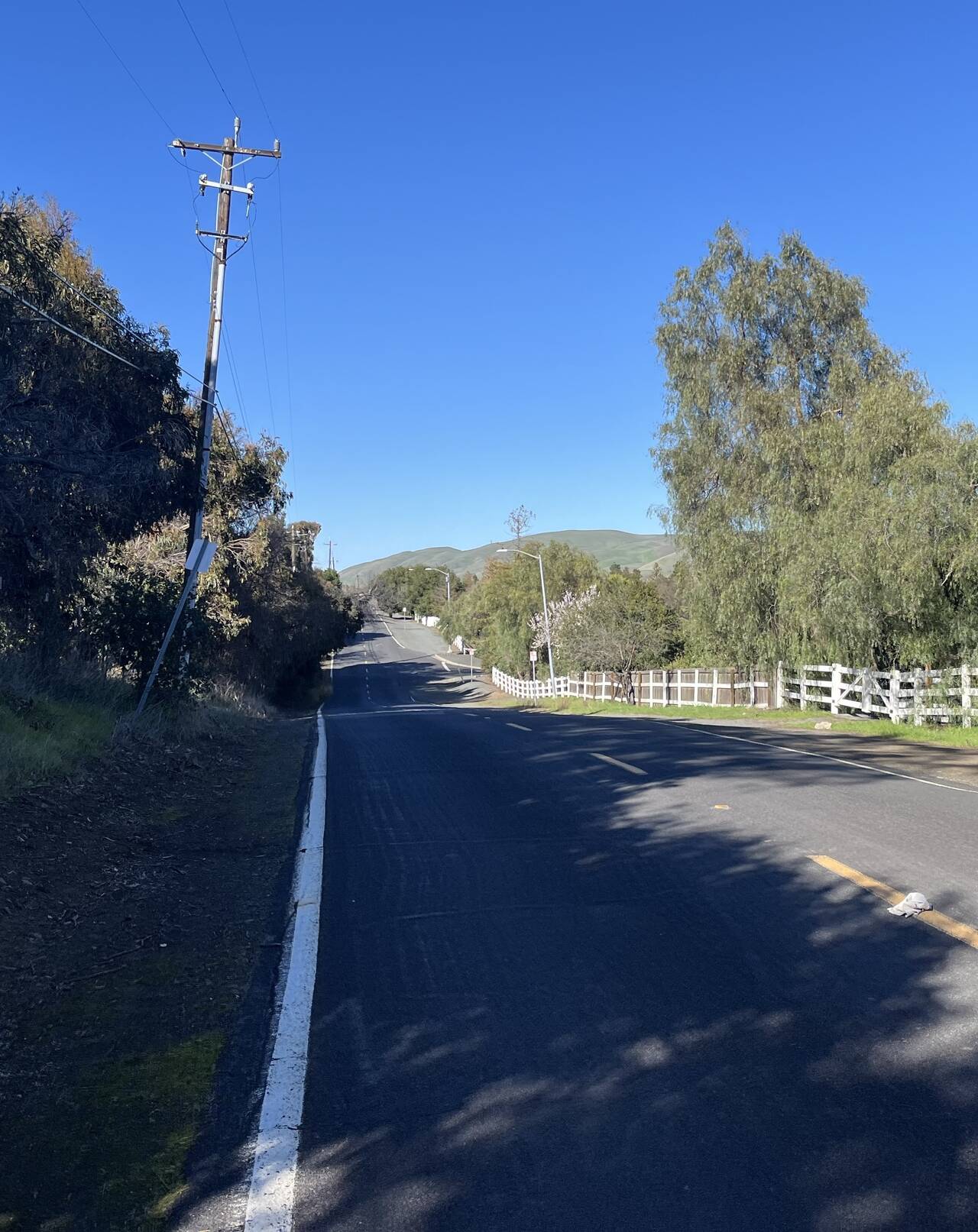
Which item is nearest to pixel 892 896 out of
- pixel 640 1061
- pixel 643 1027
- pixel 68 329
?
pixel 643 1027

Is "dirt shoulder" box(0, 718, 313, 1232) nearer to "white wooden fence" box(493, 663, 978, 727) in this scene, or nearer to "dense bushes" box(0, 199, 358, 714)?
"dense bushes" box(0, 199, 358, 714)

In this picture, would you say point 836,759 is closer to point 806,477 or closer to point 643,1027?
point 643,1027

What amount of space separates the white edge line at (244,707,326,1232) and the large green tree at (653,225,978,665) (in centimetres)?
1692

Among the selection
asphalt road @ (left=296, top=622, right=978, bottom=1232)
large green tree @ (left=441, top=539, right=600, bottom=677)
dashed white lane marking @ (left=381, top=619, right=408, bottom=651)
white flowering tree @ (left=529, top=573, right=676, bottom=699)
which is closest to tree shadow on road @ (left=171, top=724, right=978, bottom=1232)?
asphalt road @ (left=296, top=622, right=978, bottom=1232)

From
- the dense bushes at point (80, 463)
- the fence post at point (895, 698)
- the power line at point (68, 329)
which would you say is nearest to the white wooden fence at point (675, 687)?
the fence post at point (895, 698)

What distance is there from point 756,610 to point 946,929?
24.7 metres

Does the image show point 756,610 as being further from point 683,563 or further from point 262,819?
point 262,819

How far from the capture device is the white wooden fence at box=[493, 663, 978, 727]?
871 inches

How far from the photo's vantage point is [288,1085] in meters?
4.41

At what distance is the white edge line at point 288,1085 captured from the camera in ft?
11.6

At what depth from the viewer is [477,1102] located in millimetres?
4203

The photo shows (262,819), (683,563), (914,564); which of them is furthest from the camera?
(683,563)

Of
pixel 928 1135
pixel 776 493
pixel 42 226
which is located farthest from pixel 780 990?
pixel 776 493

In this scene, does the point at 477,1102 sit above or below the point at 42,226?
below
